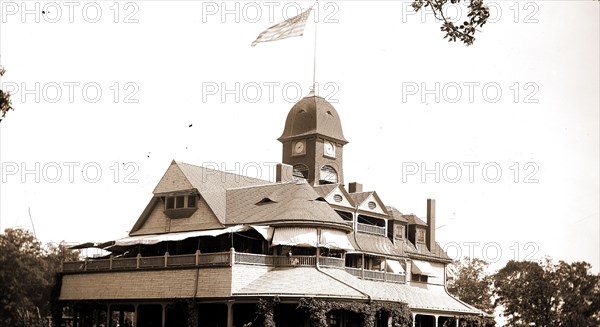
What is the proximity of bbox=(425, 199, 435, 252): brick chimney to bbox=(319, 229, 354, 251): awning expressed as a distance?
16729 millimetres

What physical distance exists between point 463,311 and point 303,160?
48.4 feet

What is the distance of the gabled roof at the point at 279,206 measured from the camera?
149 feet

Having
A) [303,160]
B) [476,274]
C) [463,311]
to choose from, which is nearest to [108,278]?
[303,160]

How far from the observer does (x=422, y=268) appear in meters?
58.3

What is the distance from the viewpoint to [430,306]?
50.0m

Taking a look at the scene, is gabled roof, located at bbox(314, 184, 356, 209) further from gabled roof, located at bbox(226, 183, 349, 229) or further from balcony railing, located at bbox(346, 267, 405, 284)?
balcony railing, located at bbox(346, 267, 405, 284)

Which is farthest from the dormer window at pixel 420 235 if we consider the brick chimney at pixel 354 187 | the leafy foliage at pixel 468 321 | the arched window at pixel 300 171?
the arched window at pixel 300 171

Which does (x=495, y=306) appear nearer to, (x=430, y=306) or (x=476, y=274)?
(x=476, y=274)

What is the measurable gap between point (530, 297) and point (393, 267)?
23.2 metres

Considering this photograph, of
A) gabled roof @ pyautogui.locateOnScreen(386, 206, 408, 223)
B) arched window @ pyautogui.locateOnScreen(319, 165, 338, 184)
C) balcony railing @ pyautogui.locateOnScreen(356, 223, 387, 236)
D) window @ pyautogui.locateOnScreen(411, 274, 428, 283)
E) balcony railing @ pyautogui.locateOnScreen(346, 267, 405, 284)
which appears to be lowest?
balcony railing @ pyautogui.locateOnScreen(346, 267, 405, 284)

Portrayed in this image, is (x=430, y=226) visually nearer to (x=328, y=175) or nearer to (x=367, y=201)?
(x=367, y=201)

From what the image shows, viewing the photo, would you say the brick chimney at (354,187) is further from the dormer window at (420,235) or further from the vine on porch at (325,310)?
the vine on porch at (325,310)

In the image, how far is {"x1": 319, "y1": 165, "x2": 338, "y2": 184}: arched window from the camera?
2260 inches

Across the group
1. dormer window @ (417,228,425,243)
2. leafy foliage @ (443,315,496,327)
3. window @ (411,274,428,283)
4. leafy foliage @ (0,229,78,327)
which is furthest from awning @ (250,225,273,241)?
leafy foliage @ (0,229,78,327)
